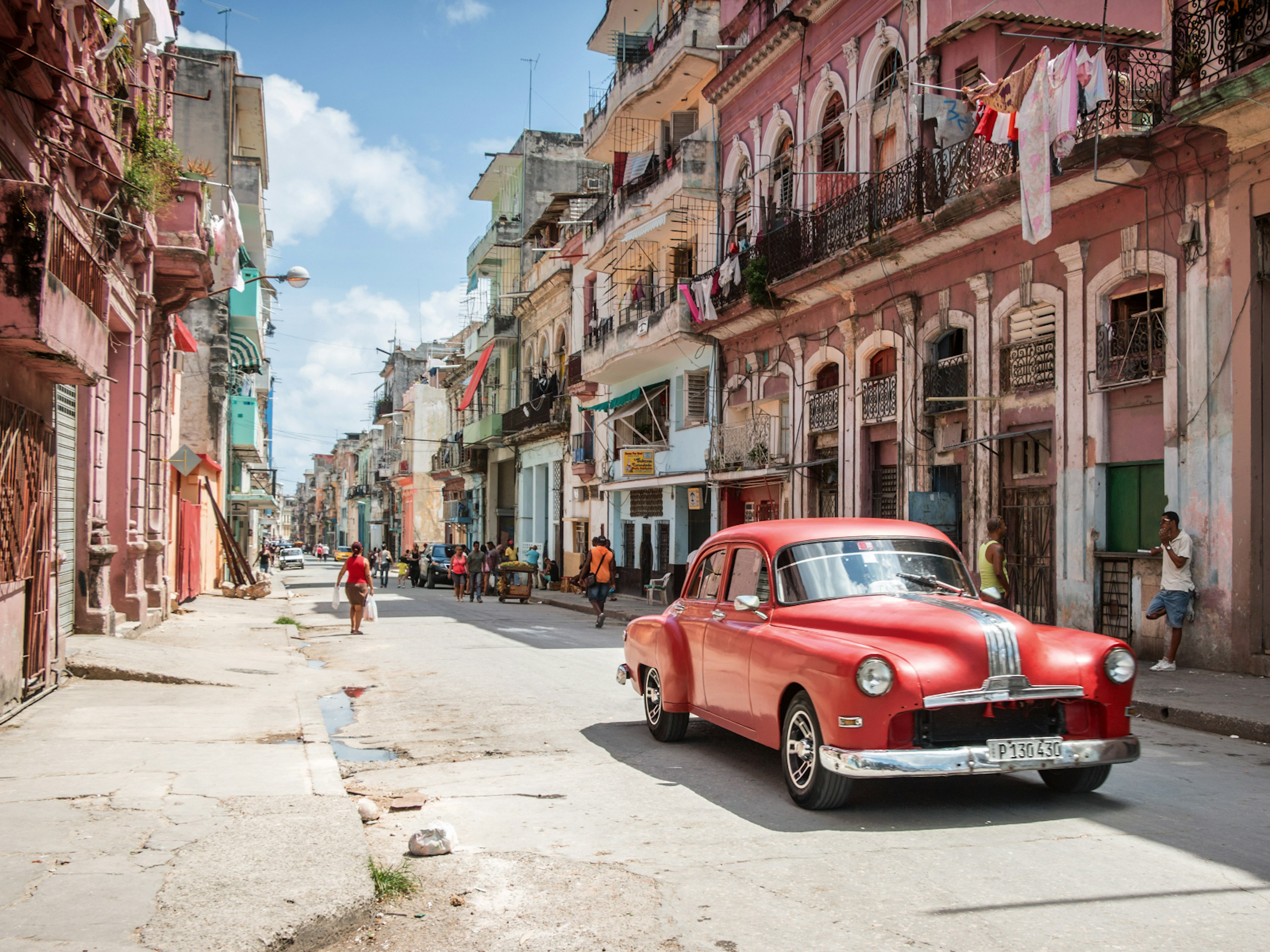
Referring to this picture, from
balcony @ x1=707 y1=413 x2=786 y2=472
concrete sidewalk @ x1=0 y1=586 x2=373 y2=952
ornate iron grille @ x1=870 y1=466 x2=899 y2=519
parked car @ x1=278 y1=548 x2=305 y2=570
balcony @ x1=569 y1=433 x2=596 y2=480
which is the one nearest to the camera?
concrete sidewalk @ x1=0 y1=586 x2=373 y2=952

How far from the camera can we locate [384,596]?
34312mm

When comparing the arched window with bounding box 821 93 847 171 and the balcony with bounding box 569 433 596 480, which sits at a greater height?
the arched window with bounding box 821 93 847 171

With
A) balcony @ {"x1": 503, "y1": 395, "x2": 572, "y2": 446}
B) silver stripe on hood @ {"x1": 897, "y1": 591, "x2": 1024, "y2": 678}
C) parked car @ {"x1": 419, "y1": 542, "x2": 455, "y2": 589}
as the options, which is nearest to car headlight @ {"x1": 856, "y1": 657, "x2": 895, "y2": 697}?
silver stripe on hood @ {"x1": 897, "y1": 591, "x2": 1024, "y2": 678}

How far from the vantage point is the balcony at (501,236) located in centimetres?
4703

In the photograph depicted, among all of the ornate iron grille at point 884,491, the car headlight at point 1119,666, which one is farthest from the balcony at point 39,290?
the ornate iron grille at point 884,491

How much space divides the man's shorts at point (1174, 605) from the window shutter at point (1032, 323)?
480cm

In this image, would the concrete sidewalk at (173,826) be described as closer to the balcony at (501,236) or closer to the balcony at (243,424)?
the balcony at (243,424)

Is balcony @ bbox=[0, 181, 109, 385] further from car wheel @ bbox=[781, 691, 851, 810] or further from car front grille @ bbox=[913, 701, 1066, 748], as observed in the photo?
car front grille @ bbox=[913, 701, 1066, 748]

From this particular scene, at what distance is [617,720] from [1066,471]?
8.31 metres

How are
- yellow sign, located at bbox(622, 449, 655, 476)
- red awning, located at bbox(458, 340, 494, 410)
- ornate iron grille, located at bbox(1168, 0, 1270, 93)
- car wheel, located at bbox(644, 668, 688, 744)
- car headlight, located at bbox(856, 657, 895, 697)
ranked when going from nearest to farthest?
car headlight, located at bbox(856, 657, 895, 697) < car wheel, located at bbox(644, 668, 688, 744) < ornate iron grille, located at bbox(1168, 0, 1270, 93) < yellow sign, located at bbox(622, 449, 655, 476) < red awning, located at bbox(458, 340, 494, 410)

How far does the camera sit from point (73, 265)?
359 inches

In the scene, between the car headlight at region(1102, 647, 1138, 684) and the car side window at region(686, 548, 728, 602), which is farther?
the car side window at region(686, 548, 728, 602)

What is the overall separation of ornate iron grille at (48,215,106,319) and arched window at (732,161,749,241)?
1788 centimetres

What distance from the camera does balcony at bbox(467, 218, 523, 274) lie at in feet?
154
